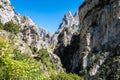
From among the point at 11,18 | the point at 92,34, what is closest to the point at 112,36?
the point at 92,34

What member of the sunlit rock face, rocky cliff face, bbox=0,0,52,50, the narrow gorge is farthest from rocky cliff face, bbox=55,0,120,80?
the sunlit rock face

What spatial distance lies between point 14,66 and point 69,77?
10131 centimetres

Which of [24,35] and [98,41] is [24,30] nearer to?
[24,35]

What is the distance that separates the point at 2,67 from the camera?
36.7 metres

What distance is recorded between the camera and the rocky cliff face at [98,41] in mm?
125562

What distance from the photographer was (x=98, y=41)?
153 m

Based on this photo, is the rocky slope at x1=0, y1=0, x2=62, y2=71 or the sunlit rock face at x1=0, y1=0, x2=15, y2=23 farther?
the sunlit rock face at x1=0, y1=0, x2=15, y2=23

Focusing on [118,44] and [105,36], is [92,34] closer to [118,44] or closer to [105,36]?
[105,36]

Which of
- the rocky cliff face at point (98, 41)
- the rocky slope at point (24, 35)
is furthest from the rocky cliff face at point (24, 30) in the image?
the rocky cliff face at point (98, 41)

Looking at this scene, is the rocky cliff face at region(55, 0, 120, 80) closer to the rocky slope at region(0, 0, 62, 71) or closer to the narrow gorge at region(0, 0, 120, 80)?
the narrow gorge at region(0, 0, 120, 80)

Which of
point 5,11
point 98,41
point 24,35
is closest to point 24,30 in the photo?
point 24,35

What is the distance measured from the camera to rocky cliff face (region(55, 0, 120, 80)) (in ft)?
412

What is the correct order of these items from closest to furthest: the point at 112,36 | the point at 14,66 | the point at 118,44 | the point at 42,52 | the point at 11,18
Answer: the point at 14,66 < the point at 118,44 < the point at 112,36 < the point at 42,52 < the point at 11,18

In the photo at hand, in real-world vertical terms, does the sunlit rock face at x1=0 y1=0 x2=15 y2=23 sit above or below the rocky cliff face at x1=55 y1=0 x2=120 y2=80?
above
